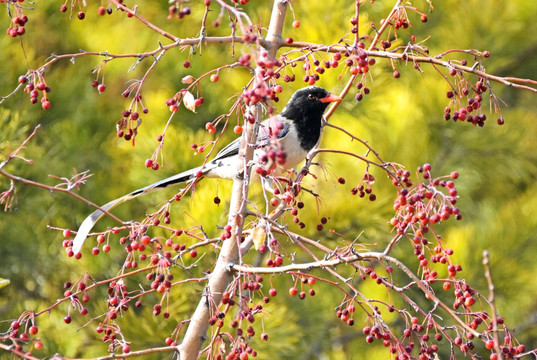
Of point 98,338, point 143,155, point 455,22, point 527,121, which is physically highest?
point 455,22

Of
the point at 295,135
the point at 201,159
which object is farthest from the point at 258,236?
the point at 201,159

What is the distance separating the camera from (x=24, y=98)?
2.71m

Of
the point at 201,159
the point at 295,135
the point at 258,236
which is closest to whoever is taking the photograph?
the point at 258,236

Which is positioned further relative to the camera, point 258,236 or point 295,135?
point 295,135

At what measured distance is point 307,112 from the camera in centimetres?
245

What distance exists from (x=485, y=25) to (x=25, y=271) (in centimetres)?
190

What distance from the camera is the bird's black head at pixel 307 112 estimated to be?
94.0 inches

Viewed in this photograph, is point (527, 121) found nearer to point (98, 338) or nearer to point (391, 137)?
point (391, 137)

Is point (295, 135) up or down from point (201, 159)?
up

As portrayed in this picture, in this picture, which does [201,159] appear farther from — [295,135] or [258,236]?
[258,236]

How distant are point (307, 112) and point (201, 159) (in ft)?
1.18

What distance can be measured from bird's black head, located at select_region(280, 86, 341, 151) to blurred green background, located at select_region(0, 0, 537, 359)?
157 mm

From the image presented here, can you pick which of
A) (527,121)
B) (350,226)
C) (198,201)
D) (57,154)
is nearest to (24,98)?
(57,154)

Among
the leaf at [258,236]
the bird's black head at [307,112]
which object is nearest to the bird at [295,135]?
the bird's black head at [307,112]
